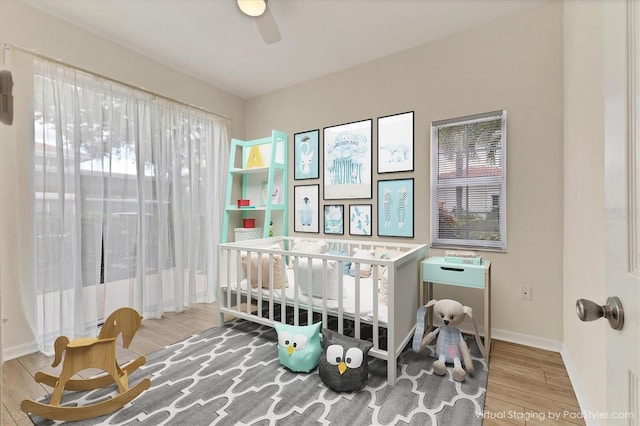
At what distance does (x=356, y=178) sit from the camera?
10.0ft

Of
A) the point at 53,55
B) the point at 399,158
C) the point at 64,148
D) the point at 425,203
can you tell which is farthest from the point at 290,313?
the point at 53,55

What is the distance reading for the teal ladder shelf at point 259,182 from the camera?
3.46 metres

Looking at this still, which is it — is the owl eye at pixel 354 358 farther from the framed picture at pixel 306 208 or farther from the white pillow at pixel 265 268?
the framed picture at pixel 306 208

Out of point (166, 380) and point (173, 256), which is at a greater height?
point (173, 256)

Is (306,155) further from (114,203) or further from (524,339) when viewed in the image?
(524,339)

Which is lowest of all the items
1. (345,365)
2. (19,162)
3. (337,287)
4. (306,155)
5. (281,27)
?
(345,365)

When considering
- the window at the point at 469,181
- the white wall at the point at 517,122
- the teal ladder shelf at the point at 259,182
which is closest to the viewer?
the white wall at the point at 517,122

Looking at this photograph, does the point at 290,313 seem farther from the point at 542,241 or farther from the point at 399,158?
the point at 542,241

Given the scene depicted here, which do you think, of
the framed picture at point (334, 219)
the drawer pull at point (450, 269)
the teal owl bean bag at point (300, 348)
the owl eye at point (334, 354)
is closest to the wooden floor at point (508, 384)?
the drawer pull at point (450, 269)

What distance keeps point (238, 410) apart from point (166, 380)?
57cm

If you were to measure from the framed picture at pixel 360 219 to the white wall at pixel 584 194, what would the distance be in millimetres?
1520

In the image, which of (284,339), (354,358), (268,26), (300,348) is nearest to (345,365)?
(354,358)

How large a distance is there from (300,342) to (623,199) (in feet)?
5.72

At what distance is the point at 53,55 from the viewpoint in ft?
7.60
